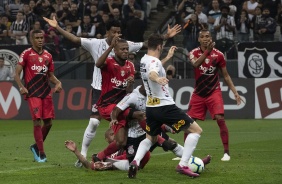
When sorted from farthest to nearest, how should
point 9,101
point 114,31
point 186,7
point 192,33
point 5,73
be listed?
point 186,7 → point 192,33 → point 5,73 → point 9,101 → point 114,31

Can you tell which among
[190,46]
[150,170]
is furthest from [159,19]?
[150,170]

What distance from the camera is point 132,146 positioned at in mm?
14742

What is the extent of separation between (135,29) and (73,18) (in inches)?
109

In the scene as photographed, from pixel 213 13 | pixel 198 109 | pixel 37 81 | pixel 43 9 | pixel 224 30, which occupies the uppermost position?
pixel 43 9

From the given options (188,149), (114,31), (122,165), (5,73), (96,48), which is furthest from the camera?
(5,73)

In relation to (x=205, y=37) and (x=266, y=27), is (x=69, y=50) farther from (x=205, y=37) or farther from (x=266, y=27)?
(x=205, y=37)

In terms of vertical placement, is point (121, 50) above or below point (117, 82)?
above

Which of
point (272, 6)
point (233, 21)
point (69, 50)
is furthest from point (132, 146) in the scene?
point (272, 6)

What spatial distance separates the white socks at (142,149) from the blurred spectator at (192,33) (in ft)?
56.0

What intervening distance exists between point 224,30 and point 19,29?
24.9 ft

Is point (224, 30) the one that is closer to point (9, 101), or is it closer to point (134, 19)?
point (134, 19)

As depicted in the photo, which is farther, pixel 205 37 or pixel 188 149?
pixel 205 37

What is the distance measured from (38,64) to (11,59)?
1367 centimetres

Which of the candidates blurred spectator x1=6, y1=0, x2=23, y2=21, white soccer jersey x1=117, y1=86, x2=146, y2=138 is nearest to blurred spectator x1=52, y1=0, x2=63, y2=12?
blurred spectator x1=6, y1=0, x2=23, y2=21
